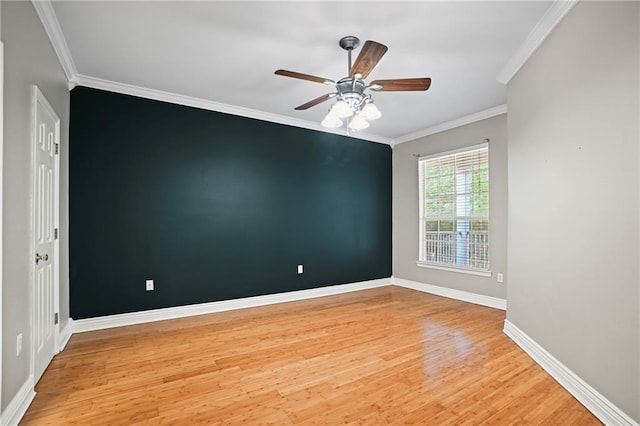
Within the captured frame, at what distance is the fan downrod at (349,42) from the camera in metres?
2.54

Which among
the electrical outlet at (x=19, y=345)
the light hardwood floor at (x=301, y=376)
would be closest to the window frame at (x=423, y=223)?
the light hardwood floor at (x=301, y=376)

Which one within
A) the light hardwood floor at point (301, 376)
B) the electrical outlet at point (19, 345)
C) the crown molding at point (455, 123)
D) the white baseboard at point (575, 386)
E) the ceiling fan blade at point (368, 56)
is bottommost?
the light hardwood floor at point (301, 376)

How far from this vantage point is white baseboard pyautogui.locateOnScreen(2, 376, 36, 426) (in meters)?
1.71

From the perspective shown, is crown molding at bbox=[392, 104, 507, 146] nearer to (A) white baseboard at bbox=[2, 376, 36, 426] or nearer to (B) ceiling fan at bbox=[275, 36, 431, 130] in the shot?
(B) ceiling fan at bbox=[275, 36, 431, 130]

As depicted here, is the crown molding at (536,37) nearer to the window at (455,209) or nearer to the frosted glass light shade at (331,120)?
the window at (455,209)

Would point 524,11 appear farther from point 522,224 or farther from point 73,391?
point 73,391

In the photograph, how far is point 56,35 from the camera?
247 cm

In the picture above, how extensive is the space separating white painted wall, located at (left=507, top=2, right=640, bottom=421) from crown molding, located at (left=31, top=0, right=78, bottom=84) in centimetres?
362

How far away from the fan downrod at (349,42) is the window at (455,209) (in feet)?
8.89

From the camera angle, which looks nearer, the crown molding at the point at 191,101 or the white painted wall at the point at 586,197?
the white painted wall at the point at 586,197

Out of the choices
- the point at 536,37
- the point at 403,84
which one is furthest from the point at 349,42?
the point at 536,37

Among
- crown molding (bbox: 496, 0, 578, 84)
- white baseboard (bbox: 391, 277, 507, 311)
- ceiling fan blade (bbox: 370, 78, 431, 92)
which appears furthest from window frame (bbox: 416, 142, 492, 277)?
ceiling fan blade (bbox: 370, 78, 431, 92)

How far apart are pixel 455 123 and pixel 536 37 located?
2.17 m

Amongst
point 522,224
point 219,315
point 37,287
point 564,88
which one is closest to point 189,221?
point 219,315
